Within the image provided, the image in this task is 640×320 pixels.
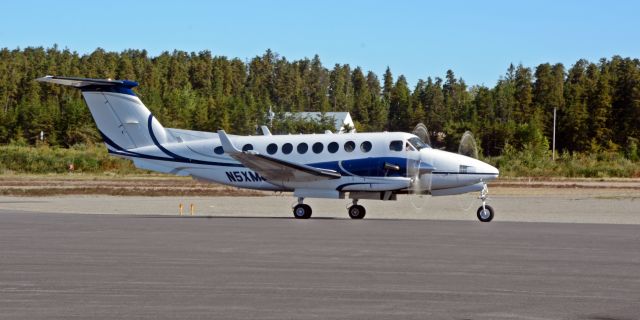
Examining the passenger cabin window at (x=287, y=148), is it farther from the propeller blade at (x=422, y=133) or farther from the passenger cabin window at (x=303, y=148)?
the propeller blade at (x=422, y=133)

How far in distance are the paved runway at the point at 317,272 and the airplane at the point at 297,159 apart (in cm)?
445

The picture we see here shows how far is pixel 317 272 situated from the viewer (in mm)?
14062

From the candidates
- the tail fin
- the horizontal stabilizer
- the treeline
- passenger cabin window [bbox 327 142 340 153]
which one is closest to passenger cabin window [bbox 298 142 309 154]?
passenger cabin window [bbox 327 142 340 153]

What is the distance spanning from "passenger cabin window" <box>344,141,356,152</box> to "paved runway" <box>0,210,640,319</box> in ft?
18.1

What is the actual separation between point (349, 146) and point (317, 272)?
14841 mm

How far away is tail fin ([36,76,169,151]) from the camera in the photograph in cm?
3102

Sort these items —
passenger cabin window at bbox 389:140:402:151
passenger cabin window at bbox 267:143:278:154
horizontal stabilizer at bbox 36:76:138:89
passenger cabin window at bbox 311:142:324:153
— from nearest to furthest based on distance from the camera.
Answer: passenger cabin window at bbox 389:140:402:151 < passenger cabin window at bbox 311:142:324:153 < horizontal stabilizer at bbox 36:76:138:89 < passenger cabin window at bbox 267:143:278:154

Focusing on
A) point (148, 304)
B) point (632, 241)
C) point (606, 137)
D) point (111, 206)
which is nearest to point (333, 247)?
point (632, 241)

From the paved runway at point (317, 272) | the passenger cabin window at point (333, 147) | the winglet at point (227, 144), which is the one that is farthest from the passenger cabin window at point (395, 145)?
the paved runway at point (317, 272)

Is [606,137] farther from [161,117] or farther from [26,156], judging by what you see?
[26,156]

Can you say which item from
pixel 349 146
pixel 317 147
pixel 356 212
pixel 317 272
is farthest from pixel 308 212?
pixel 317 272

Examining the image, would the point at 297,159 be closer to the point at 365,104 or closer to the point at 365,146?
the point at 365,146

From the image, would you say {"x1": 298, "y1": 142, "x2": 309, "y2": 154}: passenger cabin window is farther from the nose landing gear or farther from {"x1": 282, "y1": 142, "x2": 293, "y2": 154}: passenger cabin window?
the nose landing gear

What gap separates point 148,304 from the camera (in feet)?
35.8
